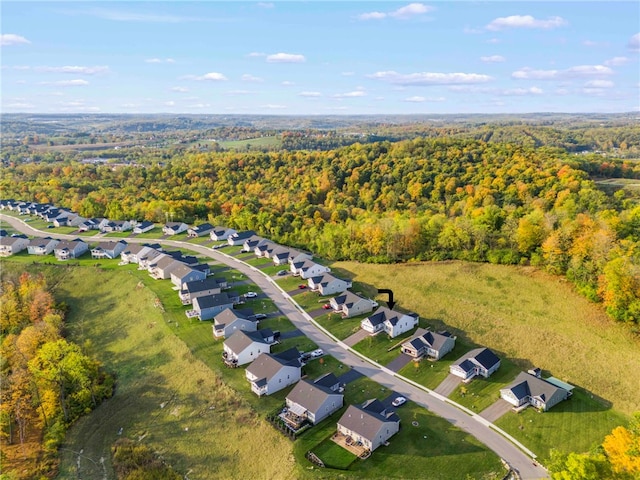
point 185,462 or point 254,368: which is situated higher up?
point 254,368

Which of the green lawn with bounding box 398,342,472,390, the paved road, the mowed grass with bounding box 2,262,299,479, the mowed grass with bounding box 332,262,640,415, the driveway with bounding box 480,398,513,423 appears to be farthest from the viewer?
the mowed grass with bounding box 332,262,640,415

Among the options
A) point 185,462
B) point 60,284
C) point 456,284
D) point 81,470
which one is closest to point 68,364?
point 81,470

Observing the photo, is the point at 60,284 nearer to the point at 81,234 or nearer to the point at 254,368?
the point at 81,234

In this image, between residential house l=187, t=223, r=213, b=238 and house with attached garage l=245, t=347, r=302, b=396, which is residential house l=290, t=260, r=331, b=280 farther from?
residential house l=187, t=223, r=213, b=238

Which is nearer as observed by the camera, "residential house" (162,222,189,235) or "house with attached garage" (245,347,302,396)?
"house with attached garage" (245,347,302,396)

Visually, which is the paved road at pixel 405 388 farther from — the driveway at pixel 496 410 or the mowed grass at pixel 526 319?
the mowed grass at pixel 526 319

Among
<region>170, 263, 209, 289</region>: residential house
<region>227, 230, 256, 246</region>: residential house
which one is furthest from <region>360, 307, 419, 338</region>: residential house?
<region>227, 230, 256, 246</region>: residential house

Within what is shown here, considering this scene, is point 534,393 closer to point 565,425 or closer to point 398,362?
point 565,425
